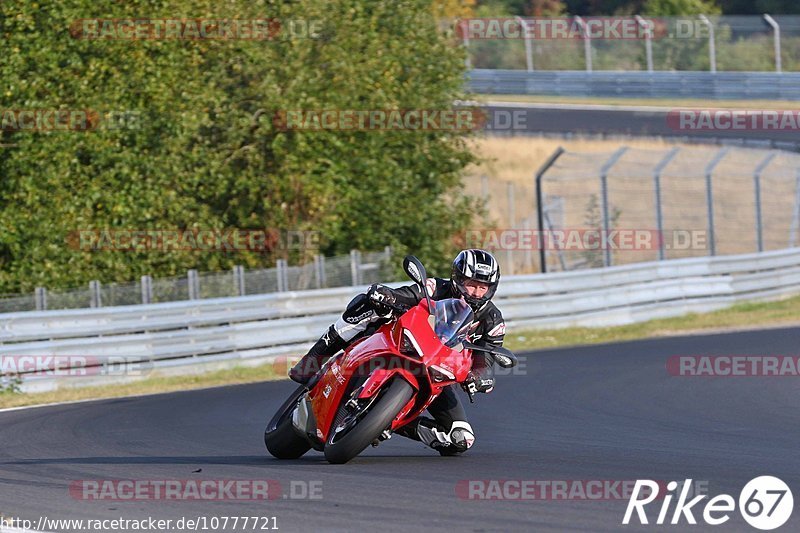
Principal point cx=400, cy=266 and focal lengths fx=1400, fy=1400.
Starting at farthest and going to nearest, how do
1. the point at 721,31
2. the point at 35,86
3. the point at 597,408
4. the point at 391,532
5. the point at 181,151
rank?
the point at 721,31, the point at 181,151, the point at 35,86, the point at 597,408, the point at 391,532

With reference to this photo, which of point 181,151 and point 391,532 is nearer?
point 391,532

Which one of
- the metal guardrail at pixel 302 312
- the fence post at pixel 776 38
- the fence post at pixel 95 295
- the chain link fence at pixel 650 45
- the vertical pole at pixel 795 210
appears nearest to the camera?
the metal guardrail at pixel 302 312

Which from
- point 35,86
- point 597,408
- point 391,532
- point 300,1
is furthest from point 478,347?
point 300,1

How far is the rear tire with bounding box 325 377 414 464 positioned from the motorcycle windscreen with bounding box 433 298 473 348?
0.38 metres

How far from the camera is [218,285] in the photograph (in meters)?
20.2

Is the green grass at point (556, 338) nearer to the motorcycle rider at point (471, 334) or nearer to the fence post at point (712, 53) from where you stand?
the motorcycle rider at point (471, 334)

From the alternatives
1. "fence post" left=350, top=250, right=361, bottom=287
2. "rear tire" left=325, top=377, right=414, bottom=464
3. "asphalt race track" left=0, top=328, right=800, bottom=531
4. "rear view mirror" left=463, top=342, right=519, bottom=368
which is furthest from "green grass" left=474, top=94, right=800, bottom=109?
"rear tire" left=325, top=377, right=414, bottom=464

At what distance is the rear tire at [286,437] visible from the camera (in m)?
9.13

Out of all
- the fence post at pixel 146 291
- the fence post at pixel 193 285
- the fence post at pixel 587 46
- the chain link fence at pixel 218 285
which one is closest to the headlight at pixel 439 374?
the chain link fence at pixel 218 285

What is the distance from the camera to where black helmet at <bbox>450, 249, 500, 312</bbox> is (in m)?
8.55

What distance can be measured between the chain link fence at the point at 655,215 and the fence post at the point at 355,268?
5.59 meters

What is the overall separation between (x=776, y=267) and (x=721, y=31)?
45.5ft

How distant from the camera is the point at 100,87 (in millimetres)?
22844

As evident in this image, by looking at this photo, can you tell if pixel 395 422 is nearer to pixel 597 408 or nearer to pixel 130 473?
pixel 130 473
